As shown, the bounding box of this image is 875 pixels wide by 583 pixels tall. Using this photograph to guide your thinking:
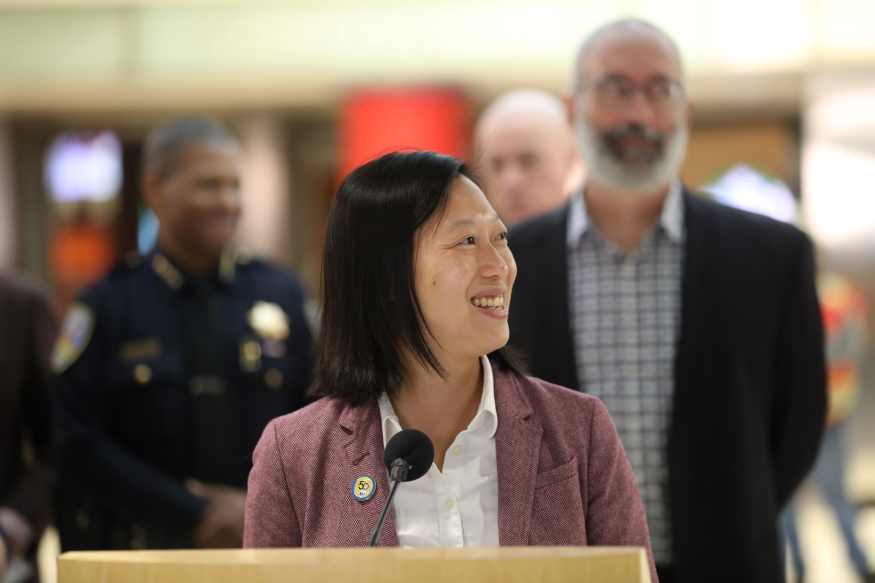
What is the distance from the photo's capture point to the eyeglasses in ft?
6.97

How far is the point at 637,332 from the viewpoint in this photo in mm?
2064

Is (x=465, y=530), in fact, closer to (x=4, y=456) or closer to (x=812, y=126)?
(x=4, y=456)

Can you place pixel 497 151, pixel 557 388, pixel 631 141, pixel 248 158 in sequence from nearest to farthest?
1. pixel 557 388
2. pixel 631 141
3. pixel 497 151
4. pixel 248 158

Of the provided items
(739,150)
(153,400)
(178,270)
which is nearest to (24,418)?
(153,400)

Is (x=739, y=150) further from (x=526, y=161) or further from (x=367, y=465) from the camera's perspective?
(x=367, y=465)

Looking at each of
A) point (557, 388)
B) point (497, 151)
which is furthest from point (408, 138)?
point (557, 388)

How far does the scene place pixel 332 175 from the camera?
27.8 feet

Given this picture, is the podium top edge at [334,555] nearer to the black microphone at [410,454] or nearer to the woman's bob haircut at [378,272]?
the black microphone at [410,454]

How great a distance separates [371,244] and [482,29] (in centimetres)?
571

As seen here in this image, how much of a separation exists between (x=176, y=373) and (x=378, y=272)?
1206 millimetres

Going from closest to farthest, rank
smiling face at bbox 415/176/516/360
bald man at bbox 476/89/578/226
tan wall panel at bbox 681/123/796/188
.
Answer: smiling face at bbox 415/176/516/360
bald man at bbox 476/89/578/226
tan wall panel at bbox 681/123/796/188

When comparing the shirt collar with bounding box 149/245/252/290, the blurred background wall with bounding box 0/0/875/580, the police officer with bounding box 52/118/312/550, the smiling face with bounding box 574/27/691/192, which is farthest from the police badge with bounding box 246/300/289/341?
the blurred background wall with bounding box 0/0/875/580

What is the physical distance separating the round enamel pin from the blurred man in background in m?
1.28

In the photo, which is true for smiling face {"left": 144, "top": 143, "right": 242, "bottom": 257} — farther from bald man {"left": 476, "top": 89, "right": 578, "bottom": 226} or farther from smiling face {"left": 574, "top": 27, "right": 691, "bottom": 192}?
smiling face {"left": 574, "top": 27, "right": 691, "bottom": 192}
